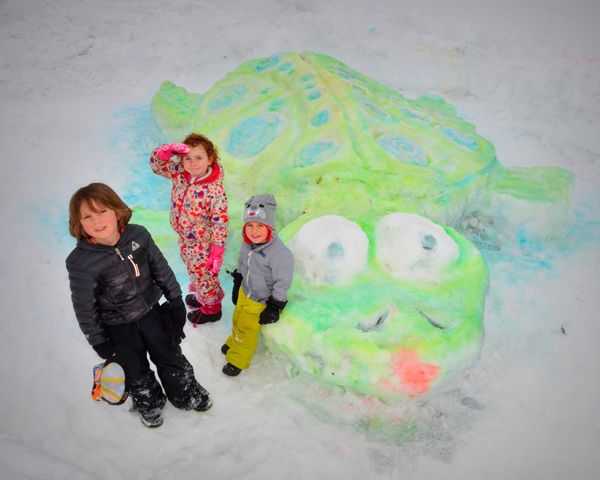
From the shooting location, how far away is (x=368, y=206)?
339cm

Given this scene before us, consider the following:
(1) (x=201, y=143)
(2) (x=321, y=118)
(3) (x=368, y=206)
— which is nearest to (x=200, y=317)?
(1) (x=201, y=143)

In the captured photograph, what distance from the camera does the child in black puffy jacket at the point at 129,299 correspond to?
2.06 meters

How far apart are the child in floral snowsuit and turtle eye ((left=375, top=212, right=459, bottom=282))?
101 cm

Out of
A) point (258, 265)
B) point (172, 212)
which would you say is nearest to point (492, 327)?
point (258, 265)

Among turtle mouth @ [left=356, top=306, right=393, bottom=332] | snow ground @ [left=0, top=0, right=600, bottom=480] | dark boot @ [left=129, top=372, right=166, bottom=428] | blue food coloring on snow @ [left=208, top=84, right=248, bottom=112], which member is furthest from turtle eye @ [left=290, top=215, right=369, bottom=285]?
blue food coloring on snow @ [left=208, top=84, right=248, bottom=112]

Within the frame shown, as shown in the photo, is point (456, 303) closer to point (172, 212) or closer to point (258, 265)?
point (258, 265)

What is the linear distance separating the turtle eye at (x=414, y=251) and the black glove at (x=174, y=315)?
1.21 metres

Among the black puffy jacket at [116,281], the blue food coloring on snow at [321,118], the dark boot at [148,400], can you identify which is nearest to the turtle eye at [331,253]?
the black puffy jacket at [116,281]

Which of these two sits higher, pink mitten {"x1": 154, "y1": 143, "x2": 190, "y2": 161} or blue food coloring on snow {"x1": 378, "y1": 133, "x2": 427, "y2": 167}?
pink mitten {"x1": 154, "y1": 143, "x2": 190, "y2": 161}

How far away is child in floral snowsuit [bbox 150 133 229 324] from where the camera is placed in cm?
277

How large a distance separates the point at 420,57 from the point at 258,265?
5.28 m

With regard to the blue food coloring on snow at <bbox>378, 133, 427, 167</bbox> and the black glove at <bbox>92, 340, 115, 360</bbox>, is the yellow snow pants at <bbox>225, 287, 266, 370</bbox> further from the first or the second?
the blue food coloring on snow at <bbox>378, 133, 427, 167</bbox>

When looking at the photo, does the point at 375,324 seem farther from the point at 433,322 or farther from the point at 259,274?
the point at 259,274

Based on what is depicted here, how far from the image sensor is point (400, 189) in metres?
3.43
